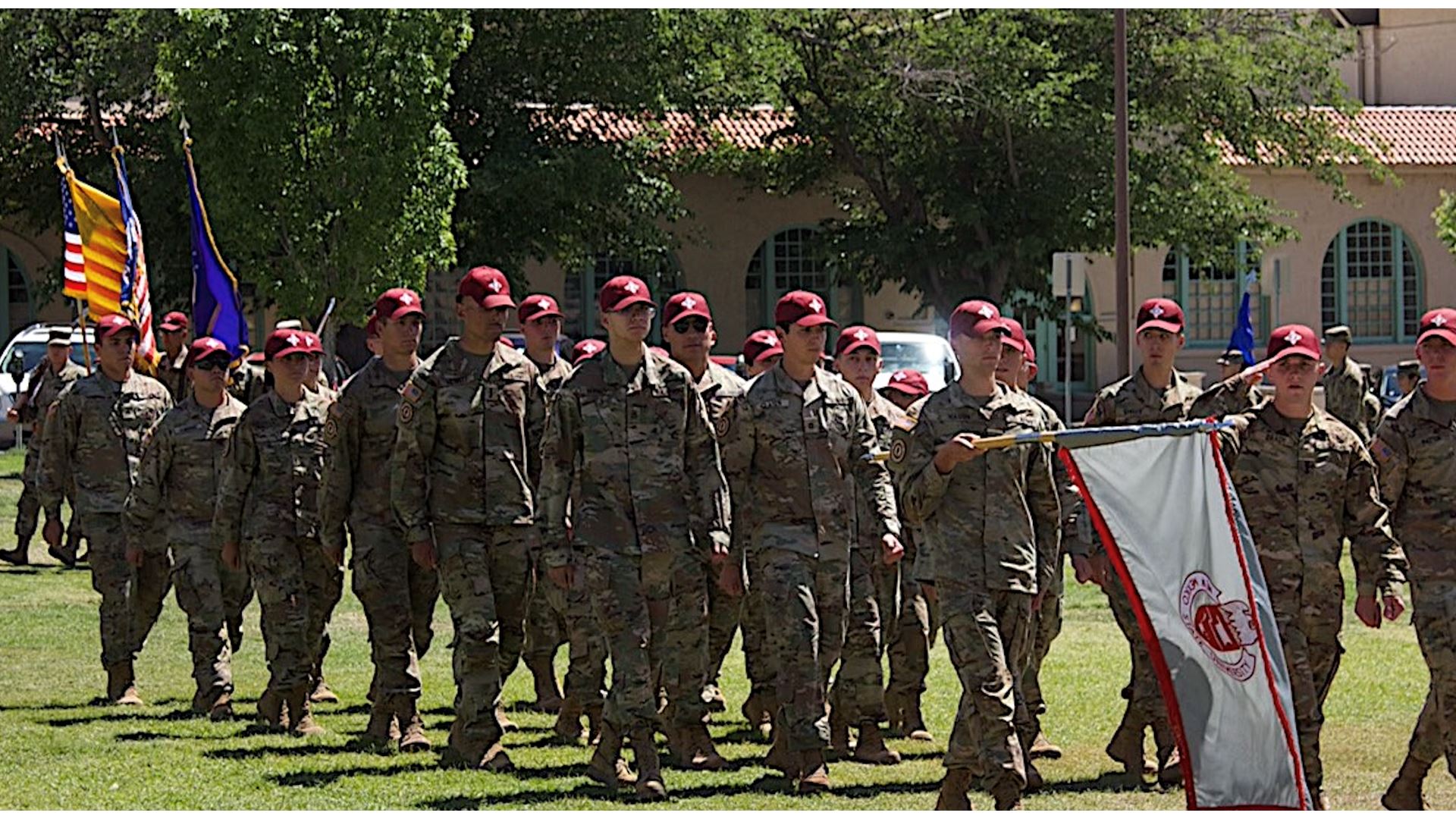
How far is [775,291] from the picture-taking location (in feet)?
153

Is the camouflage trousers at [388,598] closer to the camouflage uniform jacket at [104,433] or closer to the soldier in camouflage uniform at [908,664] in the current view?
the soldier in camouflage uniform at [908,664]

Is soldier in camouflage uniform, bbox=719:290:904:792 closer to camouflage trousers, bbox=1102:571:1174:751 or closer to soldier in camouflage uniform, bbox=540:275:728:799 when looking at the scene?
soldier in camouflage uniform, bbox=540:275:728:799

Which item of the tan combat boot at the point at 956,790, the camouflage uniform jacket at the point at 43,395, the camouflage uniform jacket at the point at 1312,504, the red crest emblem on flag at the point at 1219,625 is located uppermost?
the camouflage uniform jacket at the point at 43,395

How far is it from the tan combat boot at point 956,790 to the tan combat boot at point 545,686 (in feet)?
14.3

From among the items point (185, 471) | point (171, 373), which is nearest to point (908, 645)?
point (185, 471)

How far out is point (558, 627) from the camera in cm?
1282

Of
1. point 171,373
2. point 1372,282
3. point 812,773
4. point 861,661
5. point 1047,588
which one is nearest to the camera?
point 1047,588

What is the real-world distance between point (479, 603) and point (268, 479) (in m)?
2.07

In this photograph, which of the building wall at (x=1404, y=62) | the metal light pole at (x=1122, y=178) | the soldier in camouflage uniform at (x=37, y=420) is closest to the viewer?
the soldier in camouflage uniform at (x=37, y=420)

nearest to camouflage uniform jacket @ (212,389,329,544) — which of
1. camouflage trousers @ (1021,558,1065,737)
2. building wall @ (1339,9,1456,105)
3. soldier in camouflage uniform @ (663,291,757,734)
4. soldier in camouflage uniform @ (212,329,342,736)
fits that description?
soldier in camouflage uniform @ (212,329,342,736)

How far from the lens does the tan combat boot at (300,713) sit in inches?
465

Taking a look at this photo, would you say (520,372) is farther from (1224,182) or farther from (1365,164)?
(1365,164)

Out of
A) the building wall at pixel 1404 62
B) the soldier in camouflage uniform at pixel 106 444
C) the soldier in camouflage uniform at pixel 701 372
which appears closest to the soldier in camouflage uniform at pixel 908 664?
the soldier in camouflage uniform at pixel 701 372

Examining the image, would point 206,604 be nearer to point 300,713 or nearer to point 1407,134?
point 300,713
